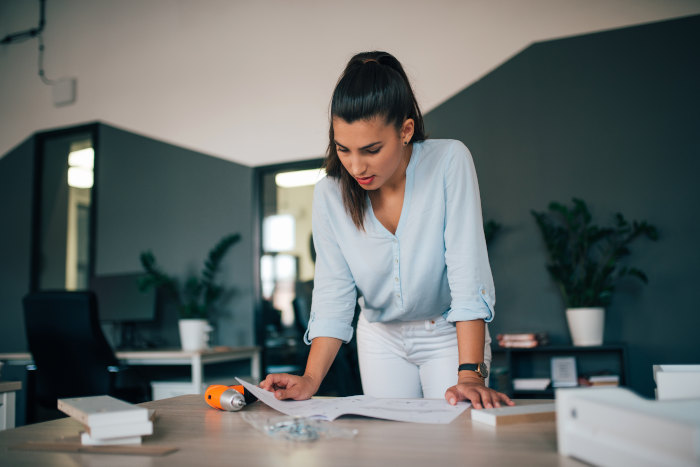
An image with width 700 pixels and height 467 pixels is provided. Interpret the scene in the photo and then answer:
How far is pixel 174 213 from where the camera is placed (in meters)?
4.46

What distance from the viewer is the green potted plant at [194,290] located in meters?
3.75

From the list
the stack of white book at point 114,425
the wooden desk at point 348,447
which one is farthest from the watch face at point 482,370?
the stack of white book at point 114,425

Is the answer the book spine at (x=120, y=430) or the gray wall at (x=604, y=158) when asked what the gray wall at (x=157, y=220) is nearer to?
the gray wall at (x=604, y=158)

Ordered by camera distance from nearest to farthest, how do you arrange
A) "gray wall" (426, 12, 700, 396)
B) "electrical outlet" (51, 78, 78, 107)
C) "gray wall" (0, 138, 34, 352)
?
1. "gray wall" (426, 12, 700, 396)
2. "gray wall" (0, 138, 34, 352)
3. "electrical outlet" (51, 78, 78, 107)

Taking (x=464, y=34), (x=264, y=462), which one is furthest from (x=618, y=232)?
(x=264, y=462)

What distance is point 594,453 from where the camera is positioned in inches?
24.3

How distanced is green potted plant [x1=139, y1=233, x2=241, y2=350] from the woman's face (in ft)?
8.91

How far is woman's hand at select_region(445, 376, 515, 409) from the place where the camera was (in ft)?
3.21

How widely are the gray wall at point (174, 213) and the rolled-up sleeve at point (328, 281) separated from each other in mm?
2769

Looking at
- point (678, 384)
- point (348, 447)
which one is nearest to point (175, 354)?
point (348, 447)

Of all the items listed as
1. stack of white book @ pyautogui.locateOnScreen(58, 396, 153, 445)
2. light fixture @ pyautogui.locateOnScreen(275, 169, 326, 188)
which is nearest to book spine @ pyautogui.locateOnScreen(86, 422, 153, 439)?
stack of white book @ pyautogui.locateOnScreen(58, 396, 153, 445)

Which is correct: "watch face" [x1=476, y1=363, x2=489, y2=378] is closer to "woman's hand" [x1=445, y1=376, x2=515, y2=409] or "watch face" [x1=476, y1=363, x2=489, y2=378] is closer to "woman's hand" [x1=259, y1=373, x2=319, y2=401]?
"woman's hand" [x1=445, y1=376, x2=515, y2=409]

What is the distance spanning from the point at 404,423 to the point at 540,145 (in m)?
3.05

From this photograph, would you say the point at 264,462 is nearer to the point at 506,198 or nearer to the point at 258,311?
the point at 506,198
